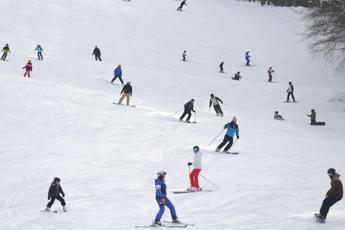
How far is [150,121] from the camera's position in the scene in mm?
23656

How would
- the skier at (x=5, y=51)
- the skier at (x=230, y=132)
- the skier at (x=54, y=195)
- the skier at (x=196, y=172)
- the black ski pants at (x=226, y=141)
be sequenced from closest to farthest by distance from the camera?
the skier at (x=54, y=195) < the skier at (x=196, y=172) < the skier at (x=230, y=132) < the black ski pants at (x=226, y=141) < the skier at (x=5, y=51)

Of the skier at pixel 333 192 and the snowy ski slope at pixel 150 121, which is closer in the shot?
the skier at pixel 333 192

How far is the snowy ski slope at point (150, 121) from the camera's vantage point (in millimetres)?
12781

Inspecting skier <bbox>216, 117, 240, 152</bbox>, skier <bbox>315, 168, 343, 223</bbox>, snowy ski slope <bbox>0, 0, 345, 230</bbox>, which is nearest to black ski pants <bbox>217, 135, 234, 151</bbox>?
skier <bbox>216, 117, 240, 152</bbox>

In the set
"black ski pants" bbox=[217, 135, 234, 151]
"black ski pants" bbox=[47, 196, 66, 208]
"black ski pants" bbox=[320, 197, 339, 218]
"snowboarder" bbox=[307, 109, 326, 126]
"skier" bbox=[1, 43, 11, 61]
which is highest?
"skier" bbox=[1, 43, 11, 61]

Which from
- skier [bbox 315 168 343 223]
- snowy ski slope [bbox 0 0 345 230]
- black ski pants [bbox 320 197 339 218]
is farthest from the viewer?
snowy ski slope [bbox 0 0 345 230]

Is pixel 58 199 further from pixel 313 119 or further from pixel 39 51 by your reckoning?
pixel 39 51

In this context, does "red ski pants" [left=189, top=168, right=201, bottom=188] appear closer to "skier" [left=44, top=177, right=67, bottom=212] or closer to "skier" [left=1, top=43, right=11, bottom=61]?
Result: "skier" [left=44, top=177, right=67, bottom=212]

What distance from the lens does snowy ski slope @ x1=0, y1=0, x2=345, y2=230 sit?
12.8 metres

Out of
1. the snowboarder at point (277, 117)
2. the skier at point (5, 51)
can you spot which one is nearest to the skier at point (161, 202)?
the snowboarder at point (277, 117)

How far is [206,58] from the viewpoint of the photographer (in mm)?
43812

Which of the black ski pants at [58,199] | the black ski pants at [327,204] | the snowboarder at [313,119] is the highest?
the snowboarder at [313,119]

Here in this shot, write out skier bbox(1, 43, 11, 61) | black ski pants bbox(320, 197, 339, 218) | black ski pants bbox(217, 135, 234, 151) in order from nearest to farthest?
black ski pants bbox(320, 197, 339, 218) < black ski pants bbox(217, 135, 234, 151) < skier bbox(1, 43, 11, 61)

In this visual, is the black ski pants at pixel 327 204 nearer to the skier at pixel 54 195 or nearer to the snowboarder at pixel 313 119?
the skier at pixel 54 195
